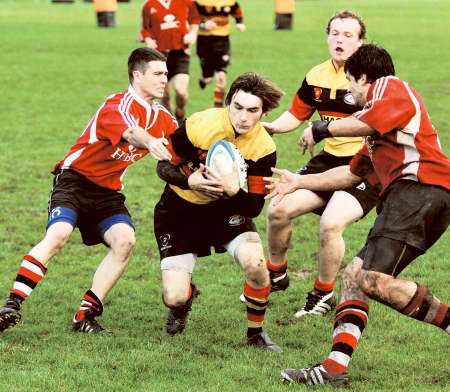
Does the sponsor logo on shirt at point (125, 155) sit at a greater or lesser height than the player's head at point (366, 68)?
lesser

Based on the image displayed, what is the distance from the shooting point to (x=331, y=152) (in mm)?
8312

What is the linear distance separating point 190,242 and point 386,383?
6.35 feet

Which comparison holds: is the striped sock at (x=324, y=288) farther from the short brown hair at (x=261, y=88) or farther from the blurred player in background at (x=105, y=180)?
the short brown hair at (x=261, y=88)

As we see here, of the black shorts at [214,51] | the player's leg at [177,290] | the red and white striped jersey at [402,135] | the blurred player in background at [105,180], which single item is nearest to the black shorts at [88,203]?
the blurred player in background at [105,180]

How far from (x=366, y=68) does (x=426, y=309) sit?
1.55 meters

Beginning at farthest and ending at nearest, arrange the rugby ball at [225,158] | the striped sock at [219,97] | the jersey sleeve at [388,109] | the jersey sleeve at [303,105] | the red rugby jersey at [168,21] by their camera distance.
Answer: the striped sock at [219,97] < the red rugby jersey at [168,21] < the jersey sleeve at [303,105] < the rugby ball at [225,158] < the jersey sleeve at [388,109]

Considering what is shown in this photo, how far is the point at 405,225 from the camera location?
6.09m

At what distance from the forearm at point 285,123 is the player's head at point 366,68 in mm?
1716

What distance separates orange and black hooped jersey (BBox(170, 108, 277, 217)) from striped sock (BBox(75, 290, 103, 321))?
1210mm

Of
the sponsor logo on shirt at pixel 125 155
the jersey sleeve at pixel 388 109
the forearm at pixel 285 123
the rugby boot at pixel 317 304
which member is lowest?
the rugby boot at pixel 317 304

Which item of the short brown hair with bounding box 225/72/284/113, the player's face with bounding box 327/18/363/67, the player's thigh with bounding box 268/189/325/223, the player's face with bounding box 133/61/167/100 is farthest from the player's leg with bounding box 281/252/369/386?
the player's face with bounding box 327/18/363/67

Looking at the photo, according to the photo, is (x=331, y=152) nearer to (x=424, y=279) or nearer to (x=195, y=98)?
(x=424, y=279)

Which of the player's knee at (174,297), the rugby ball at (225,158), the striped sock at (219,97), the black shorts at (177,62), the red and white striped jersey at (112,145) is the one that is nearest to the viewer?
the rugby ball at (225,158)

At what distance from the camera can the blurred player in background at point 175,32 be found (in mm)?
15773
